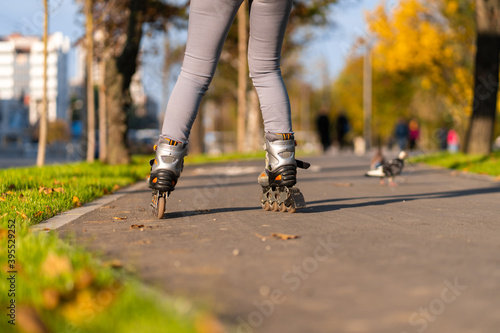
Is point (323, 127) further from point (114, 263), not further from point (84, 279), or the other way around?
point (84, 279)

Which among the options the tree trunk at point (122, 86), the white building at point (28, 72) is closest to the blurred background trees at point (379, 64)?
the tree trunk at point (122, 86)

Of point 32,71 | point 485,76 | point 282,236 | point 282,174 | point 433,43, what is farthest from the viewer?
point 32,71

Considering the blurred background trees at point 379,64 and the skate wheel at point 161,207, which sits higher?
the blurred background trees at point 379,64

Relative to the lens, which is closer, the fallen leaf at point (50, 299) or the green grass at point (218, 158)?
the fallen leaf at point (50, 299)

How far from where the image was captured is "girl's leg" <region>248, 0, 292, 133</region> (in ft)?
16.1

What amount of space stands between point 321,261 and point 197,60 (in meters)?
2.24

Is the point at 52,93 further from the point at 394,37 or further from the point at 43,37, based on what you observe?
the point at 43,37

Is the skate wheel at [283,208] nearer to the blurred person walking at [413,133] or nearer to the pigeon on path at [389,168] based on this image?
the pigeon on path at [389,168]

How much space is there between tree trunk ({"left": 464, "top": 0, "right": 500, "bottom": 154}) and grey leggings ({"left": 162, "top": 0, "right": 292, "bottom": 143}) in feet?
37.1

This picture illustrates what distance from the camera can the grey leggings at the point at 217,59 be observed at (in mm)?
4742

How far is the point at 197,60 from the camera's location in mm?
4820

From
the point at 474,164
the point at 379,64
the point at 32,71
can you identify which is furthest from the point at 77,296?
the point at 32,71

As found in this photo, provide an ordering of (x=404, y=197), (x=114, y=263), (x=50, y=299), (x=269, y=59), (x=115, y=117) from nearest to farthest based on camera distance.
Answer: (x=50, y=299)
(x=114, y=263)
(x=269, y=59)
(x=404, y=197)
(x=115, y=117)

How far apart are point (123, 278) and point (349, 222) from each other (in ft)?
6.63
